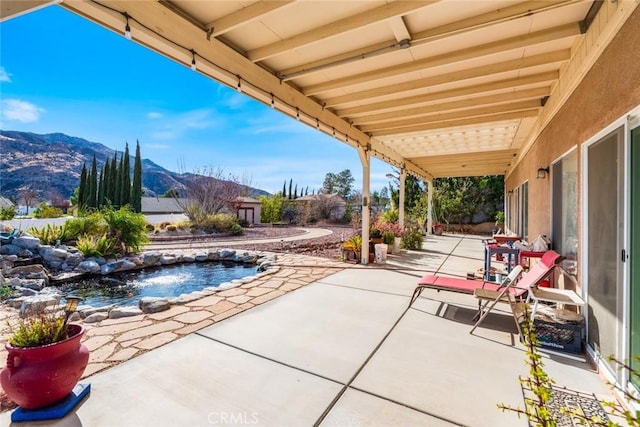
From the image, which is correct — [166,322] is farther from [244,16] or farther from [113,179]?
[113,179]

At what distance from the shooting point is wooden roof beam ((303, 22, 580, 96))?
2941 mm

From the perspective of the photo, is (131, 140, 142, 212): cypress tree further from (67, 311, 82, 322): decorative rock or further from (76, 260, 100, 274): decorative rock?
(67, 311, 82, 322): decorative rock

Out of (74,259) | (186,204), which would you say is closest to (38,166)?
(186,204)

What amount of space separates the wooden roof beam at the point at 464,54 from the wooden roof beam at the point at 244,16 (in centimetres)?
178

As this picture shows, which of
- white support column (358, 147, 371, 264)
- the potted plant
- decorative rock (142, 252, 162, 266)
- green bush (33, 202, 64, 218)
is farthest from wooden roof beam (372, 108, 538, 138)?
green bush (33, 202, 64, 218)

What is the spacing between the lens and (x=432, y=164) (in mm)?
11617

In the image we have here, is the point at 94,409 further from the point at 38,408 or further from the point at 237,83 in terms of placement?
the point at 237,83

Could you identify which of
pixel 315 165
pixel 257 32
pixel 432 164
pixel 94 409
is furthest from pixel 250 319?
pixel 315 165

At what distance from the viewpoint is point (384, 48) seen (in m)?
3.27

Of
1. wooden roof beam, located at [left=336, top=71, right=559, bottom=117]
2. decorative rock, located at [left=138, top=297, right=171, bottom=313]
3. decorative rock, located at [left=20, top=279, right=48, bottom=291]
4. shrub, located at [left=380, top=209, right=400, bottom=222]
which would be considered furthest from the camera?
shrub, located at [left=380, top=209, right=400, bottom=222]

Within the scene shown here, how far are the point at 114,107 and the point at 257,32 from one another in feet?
152

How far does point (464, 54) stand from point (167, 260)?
811 cm

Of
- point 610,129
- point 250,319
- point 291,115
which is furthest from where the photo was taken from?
point 291,115

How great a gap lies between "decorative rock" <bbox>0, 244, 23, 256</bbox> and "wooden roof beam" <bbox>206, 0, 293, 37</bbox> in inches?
292
